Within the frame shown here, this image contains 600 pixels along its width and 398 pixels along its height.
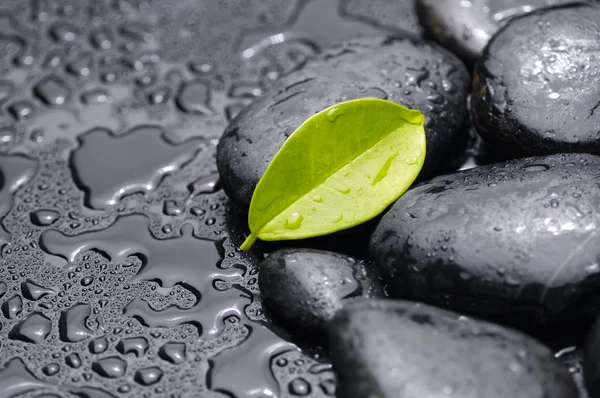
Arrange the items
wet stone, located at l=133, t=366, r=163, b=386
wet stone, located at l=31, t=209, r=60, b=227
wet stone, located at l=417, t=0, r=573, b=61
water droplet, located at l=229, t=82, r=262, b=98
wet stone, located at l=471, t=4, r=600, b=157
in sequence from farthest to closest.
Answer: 1. water droplet, located at l=229, t=82, r=262, b=98
2. wet stone, located at l=417, t=0, r=573, b=61
3. wet stone, located at l=31, t=209, r=60, b=227
4. wet stone, located at l=471, t=4, r=600, b=157
5. wet stone, located at l=133, t=366, r=163, b=386

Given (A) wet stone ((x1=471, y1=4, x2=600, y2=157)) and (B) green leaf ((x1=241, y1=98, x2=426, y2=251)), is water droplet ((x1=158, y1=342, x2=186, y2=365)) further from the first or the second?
(A) wet stone ((x1=471, y1=4, x2=600, y2=157))

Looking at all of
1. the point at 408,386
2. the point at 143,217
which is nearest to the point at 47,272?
the point at 143,217

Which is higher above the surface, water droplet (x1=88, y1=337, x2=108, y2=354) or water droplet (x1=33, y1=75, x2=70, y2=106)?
water droplet (x1=33, y1=75, x2=70, y2=106)

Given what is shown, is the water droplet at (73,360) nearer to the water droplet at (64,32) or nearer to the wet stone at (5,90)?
the wet stone at (5,90)

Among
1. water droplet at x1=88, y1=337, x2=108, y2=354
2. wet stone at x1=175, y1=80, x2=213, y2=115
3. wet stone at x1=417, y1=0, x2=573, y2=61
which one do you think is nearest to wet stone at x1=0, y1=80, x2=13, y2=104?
wet stone at x1=175, y1=80, x2=213, y2=115

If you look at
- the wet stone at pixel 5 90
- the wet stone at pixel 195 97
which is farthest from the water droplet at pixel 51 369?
the wet stone at pixel 5 90

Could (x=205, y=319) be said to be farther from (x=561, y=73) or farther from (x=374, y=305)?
(x=561, y=73)

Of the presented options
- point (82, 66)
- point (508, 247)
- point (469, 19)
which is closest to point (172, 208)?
point (82, 66)

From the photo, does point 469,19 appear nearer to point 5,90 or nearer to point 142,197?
point 142,197
